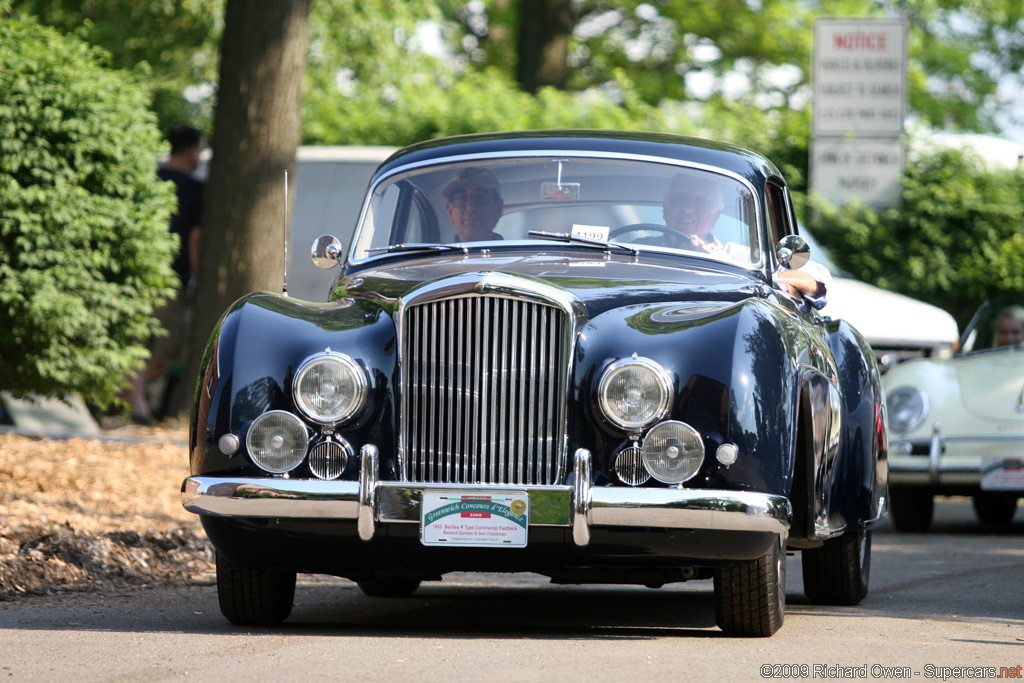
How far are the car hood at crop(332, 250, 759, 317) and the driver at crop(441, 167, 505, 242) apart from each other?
0.20m

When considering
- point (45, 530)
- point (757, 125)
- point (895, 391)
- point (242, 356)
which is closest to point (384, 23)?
point (757, 125)

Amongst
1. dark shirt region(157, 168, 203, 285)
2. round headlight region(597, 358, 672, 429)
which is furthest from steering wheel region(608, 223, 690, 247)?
dark shirt region(157, 168, 203, 285)

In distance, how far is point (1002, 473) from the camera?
943cm

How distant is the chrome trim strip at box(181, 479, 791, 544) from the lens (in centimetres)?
478

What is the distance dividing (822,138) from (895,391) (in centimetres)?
652

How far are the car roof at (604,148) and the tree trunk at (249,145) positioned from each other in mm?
4517

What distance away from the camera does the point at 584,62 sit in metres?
29.4

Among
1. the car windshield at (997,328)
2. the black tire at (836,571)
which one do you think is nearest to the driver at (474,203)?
the black tire at (836,571)

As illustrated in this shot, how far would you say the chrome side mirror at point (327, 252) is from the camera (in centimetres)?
653

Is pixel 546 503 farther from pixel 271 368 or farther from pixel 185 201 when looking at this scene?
pixel 185 201

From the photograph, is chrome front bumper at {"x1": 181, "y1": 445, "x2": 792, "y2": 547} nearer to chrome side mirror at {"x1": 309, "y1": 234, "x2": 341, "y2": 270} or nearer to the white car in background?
chrome side mirror at {"x1": 309, "y1": 234, "x2": 341, "y2": 270}

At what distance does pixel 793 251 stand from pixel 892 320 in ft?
21.5

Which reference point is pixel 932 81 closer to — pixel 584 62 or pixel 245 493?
pixel 584 62

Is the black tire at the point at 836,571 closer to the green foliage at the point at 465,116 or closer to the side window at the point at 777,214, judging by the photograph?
the side window at the point at 777,214
